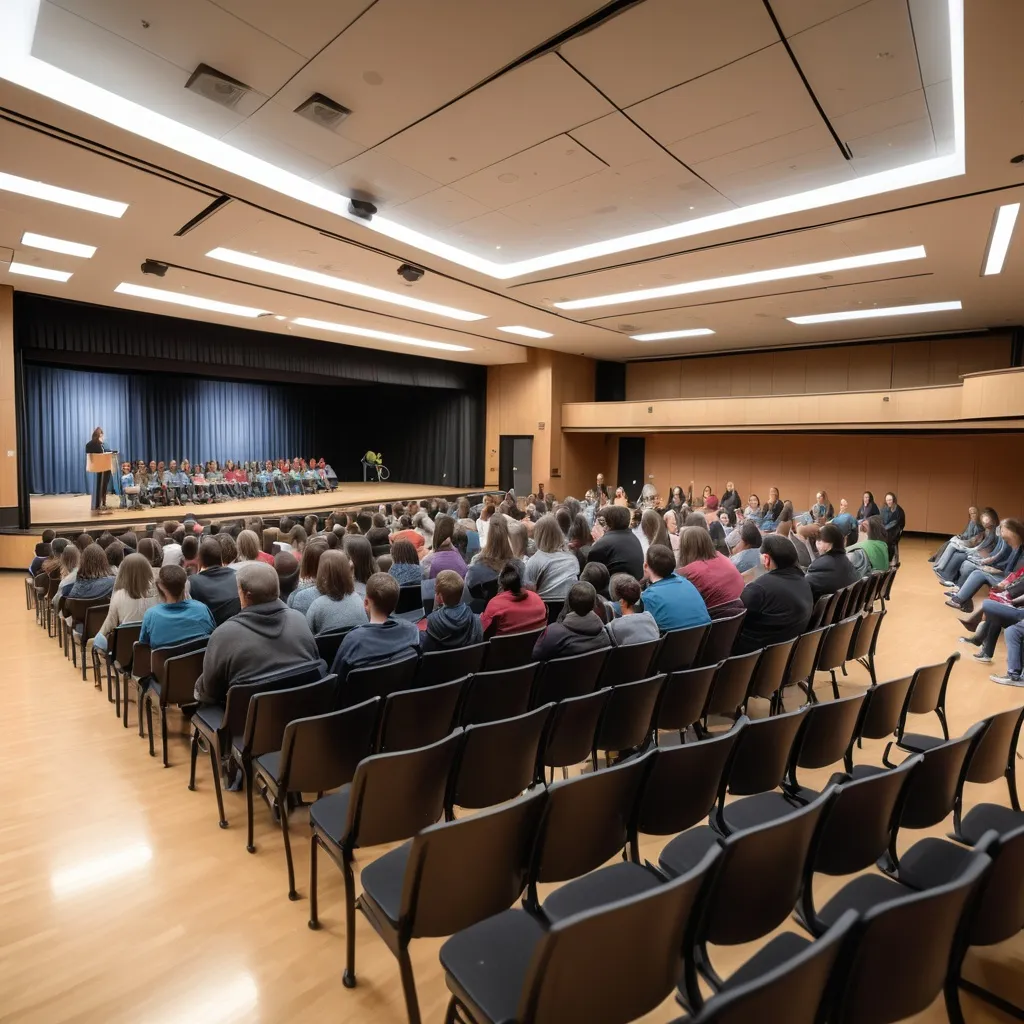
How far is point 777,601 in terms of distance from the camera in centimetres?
416

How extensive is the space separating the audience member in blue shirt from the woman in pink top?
14.7 inches

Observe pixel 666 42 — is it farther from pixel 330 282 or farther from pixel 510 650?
pixel 330 282

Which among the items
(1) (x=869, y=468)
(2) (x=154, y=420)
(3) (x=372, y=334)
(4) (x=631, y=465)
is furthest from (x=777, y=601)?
(2) (x=154, y=420)

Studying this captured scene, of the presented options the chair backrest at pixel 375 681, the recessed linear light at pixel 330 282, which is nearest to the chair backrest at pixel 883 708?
the chair backrest at pixel 375 681

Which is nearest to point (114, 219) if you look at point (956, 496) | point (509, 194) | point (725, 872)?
point (509, 194)

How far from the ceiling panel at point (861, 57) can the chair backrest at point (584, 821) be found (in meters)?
4.24

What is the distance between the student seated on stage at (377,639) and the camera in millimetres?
3080

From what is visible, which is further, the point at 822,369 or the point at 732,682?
the point at 822,369

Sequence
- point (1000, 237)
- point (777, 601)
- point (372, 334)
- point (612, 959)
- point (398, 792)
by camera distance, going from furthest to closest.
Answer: point (372, 334) → point (1000, 237) → point (777, 601) → point (398, 792) → point (612, 959)

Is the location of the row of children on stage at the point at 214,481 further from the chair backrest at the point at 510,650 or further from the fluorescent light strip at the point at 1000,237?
the fluorescent light strip at the point at 1000,237

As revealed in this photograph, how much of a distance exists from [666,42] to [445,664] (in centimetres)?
387

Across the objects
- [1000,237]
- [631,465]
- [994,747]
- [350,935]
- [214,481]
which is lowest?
[350,935]

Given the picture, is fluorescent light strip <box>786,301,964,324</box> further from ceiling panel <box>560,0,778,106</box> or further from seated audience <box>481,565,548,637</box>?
seated audience <box>481,565,548,637</box>

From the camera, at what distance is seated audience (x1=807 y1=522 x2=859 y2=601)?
5070 millimetres
